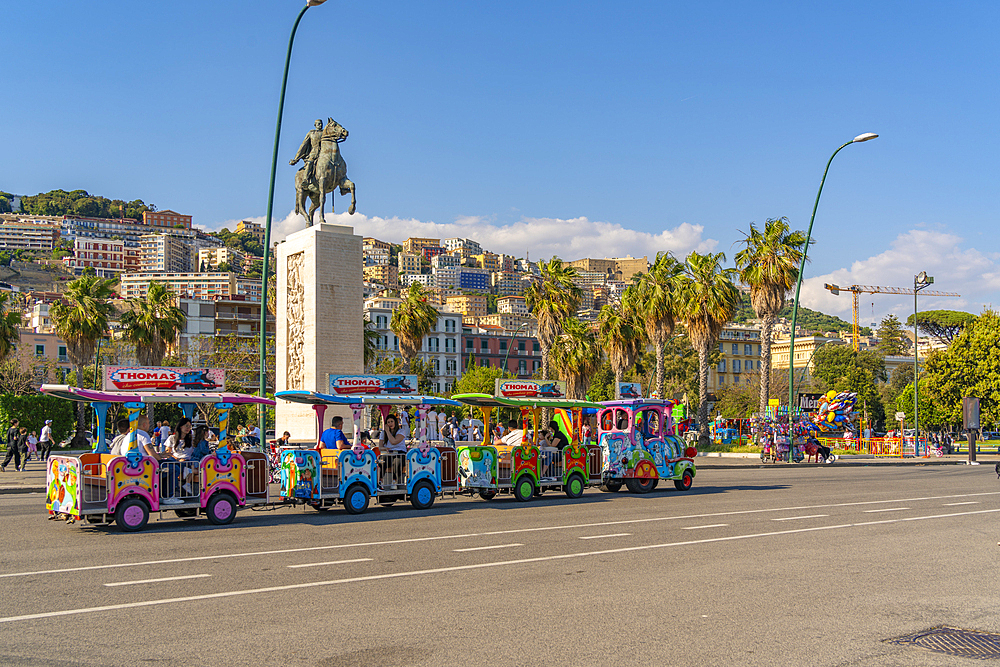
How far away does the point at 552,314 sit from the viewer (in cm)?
5344

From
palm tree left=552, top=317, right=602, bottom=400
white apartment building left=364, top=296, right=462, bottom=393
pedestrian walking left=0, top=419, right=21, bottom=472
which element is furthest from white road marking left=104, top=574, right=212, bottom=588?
white apartment building left=364, top=296, right=462, bottom=393

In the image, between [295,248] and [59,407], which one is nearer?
[295,248]

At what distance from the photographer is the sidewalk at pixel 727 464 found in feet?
81.2

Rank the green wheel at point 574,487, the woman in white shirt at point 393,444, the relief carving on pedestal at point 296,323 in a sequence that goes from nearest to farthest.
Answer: the woman in white shirt at point 393,444 → the green wheel at point 574,487 → the relief carving on pedestal at point 296,323

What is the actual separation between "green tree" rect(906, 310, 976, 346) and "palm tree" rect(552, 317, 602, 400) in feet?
320

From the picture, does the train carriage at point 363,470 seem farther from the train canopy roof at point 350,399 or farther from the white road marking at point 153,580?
the white road marking at point 153,580

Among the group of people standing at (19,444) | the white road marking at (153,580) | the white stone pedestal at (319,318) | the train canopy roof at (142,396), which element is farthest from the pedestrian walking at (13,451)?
the white road marking at (153,580)

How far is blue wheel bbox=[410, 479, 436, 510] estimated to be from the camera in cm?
1845

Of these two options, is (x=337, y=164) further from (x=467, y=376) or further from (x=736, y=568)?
(x=467, y=376)

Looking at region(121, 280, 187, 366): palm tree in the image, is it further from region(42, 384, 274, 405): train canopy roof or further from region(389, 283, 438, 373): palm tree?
region(42, 384, 274, 405): train canopy roof

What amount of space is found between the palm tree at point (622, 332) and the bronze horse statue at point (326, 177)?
23.6 m

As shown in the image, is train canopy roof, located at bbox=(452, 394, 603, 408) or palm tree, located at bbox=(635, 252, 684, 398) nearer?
train canopy roof, located at bbox=(452, 394, 603, 408)

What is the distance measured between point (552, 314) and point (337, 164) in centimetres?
2167

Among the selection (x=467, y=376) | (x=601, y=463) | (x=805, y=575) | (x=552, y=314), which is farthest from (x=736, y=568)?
(x=467, y=376)
